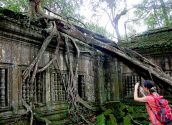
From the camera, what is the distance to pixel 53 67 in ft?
30.3

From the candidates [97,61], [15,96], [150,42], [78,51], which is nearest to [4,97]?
[15,96]

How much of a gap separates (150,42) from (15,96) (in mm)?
7461

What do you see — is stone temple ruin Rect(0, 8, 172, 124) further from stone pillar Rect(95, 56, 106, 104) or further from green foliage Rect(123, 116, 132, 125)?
green foliage Rect(123, 116, 132, 125)

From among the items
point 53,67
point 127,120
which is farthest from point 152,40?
point 53,67

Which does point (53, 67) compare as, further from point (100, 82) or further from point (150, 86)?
point (150, 86)

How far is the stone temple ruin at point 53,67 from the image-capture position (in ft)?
22.8

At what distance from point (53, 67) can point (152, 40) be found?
224 inches

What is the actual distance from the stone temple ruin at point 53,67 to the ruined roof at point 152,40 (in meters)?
0.05

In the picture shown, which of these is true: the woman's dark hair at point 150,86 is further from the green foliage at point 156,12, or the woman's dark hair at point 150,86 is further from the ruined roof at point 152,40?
the green foliage at point 156,12

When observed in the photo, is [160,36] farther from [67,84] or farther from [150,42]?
[67,84]

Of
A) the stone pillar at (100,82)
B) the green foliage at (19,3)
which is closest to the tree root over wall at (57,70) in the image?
the stone pillar at (100,82)

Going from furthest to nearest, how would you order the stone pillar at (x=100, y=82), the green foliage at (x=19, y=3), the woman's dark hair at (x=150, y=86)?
1. the green foliage at (x=19, y=3)
2. the stone pillar at (x=100, y=82)
3. the woman's dark hair at (x=150, y=86)

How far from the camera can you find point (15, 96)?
288 inches

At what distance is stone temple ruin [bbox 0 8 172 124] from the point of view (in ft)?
22.8
